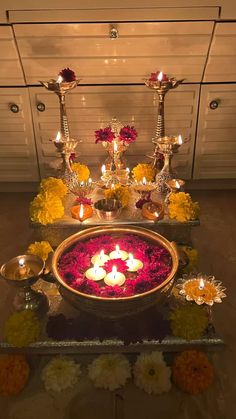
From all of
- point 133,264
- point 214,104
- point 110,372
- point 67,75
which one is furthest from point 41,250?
point 214,104

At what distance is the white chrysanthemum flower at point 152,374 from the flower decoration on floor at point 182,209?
906 mm

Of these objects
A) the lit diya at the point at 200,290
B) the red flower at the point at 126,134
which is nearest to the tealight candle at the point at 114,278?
the lit diya at the point at 200,290

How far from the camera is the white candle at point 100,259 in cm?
211

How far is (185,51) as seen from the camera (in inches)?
113

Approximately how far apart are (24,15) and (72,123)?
0.87 m

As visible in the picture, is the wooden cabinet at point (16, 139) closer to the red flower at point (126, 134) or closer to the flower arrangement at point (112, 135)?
the flower arrangement at point (112, 135)

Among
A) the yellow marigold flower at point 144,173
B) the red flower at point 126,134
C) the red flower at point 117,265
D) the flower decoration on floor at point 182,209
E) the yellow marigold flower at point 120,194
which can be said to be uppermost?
the red flower at point 126,134

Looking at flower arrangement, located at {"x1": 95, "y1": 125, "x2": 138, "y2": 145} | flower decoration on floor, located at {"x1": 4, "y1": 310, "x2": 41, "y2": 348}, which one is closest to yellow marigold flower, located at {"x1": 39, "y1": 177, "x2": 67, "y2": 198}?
flower arrangement, located at {"x1": 95, "y1": 125, "x2": 138, "y2": 145}

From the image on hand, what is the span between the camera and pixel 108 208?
2.58m

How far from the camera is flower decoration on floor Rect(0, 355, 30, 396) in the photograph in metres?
1.80

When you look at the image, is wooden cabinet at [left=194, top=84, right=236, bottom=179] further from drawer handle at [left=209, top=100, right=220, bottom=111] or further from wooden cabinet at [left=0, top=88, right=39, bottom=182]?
wooden cabinet at [left=0, top=88, right=39, bottom=182]

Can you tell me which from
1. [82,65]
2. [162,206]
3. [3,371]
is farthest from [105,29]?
[3,371]

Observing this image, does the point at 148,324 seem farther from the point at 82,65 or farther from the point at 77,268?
the point at 82,65

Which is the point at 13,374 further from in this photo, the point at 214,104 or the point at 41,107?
the point at 214,104
